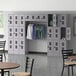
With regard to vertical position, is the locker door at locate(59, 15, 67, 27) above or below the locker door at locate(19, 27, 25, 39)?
above

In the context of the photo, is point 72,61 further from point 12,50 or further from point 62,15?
point 12,50

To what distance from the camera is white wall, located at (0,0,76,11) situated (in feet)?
31.1

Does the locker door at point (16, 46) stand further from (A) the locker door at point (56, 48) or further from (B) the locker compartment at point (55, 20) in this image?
(B) the locker compartment at point (55, 20)

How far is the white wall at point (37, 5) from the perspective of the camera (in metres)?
9.49

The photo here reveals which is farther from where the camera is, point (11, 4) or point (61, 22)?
point (61, 22)

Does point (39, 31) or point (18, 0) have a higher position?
point (18, 0)

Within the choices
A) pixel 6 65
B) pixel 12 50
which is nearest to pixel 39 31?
pixel 12 50

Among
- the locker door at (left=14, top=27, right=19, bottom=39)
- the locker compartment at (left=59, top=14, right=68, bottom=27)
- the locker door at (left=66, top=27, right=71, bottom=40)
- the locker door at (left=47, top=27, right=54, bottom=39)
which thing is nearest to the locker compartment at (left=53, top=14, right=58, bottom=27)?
the locker compartment at (left=59, top=14, right=68, bottom=27)

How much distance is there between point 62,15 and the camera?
1198cm

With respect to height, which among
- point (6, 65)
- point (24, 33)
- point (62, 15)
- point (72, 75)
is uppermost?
point (62, 15)

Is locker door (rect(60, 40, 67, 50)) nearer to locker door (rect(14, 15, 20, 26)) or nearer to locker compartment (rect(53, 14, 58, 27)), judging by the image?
locker compartment (rect(53, 14, 58, 27))

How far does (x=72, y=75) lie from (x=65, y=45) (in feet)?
15.1

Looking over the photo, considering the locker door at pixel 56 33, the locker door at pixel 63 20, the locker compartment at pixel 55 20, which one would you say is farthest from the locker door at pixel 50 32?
the locker door at pixel 63 20

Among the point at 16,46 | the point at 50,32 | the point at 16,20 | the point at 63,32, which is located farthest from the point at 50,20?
the point at 16,46
